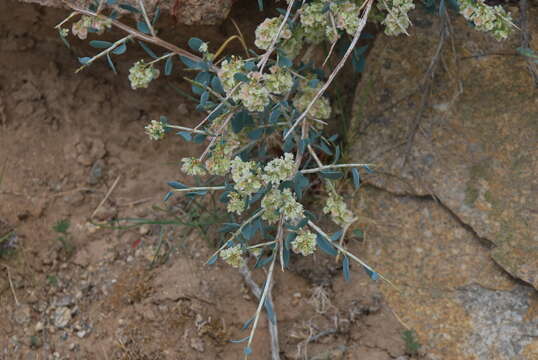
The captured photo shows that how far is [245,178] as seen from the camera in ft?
6.42

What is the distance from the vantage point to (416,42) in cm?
265

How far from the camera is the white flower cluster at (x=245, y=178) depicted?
1.96 metres

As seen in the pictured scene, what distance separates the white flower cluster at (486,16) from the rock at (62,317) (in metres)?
1.88

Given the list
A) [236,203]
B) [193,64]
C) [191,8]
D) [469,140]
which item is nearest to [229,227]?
[236,203]

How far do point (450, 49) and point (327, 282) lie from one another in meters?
1.06

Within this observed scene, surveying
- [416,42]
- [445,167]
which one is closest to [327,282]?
[445,167]

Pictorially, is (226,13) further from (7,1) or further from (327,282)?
(327,282)

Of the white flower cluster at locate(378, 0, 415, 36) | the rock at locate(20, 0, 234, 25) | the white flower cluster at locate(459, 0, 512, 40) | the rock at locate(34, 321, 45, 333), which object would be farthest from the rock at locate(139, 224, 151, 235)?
the white flower cluster at locate(459, 0, 512, 40)

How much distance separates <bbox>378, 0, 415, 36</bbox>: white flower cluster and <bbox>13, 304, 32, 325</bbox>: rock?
175 centimetres

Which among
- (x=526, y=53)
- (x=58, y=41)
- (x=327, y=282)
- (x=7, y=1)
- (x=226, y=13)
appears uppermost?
(x=526, y=53)

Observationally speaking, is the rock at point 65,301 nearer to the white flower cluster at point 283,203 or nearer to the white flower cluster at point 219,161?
the white flower cluster at point 219,161

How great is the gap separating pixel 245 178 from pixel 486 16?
99 centimetres

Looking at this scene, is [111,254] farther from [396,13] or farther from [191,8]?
[396,13]

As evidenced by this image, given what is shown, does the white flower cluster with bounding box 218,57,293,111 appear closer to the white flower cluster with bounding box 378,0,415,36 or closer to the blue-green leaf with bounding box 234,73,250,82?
the blue-green leaf with bounding box 234,73,250,82
